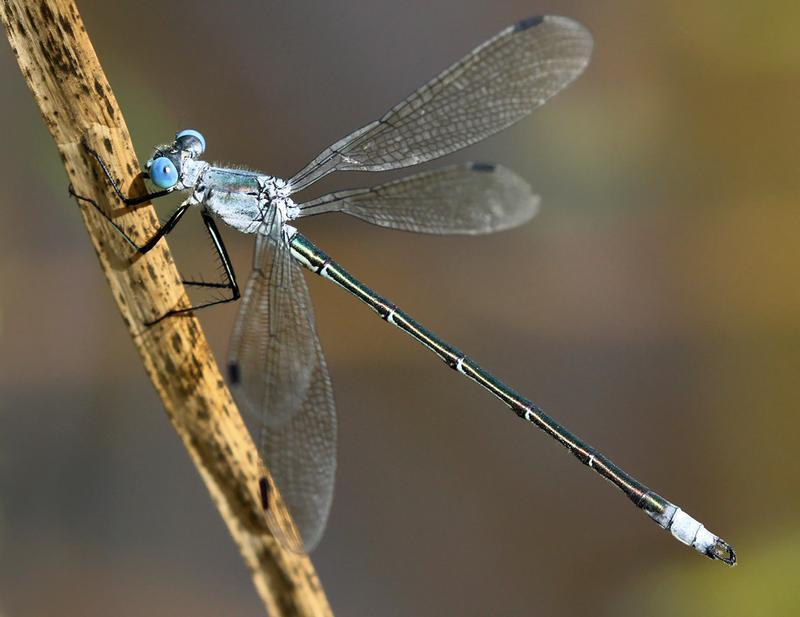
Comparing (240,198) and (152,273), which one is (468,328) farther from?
(152,273)

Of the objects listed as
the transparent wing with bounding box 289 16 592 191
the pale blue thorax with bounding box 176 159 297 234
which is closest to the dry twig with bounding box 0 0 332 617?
the pale blue thorax with bounding box 176 159 297 234

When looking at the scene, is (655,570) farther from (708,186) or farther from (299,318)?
(299,318)

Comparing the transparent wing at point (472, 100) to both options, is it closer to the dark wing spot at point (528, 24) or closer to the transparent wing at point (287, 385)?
the dark wing spot at point (528, 24)

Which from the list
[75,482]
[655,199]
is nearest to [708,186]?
[655,199]

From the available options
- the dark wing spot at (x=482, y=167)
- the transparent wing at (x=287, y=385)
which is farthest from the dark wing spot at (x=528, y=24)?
the transparent wing at (x=287, y=385)

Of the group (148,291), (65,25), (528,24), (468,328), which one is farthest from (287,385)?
(468,328)

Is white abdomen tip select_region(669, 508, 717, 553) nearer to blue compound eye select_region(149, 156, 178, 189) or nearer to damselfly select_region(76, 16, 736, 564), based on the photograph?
damselfly select_region(76, 16, 736, 564)
